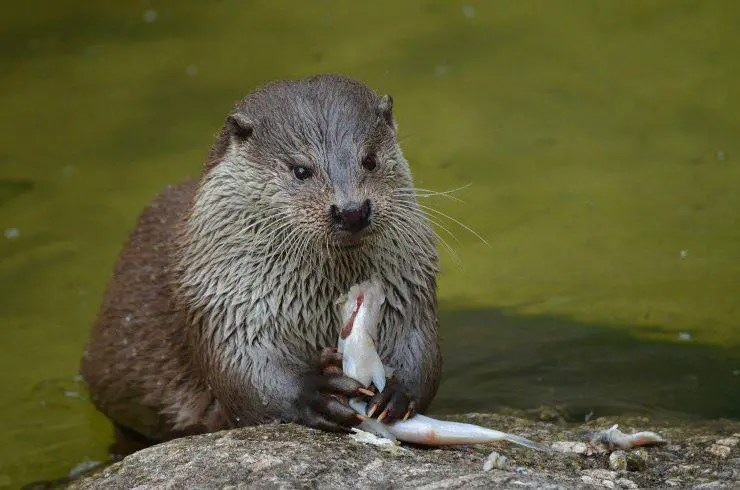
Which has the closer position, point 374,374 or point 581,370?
point 374,374

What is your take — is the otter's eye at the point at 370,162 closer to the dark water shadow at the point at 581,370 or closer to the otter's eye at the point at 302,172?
the otter's eye at the point at 302,172

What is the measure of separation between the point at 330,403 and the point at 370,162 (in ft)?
2.27

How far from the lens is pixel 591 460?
3.18 meters

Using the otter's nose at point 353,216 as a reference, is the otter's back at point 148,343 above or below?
below

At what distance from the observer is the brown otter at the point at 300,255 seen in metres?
3.37

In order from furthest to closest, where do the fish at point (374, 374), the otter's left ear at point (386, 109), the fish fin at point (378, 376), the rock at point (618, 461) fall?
the otter's left ear at point (386, 109) → the fish fin at point (378, 376) → the fish at point (374, 374) → the rock at point (618, 461)

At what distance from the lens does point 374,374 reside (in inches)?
132

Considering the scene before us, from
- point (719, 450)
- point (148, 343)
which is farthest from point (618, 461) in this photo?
point (148, 343)

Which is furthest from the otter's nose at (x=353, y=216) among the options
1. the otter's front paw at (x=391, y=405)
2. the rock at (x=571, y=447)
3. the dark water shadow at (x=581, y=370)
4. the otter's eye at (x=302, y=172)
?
the dark water shadow at (x=581, y=370)

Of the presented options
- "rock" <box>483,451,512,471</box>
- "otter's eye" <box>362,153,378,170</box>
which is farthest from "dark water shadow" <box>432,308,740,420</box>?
"rock" <box>483,451,512,471</box>

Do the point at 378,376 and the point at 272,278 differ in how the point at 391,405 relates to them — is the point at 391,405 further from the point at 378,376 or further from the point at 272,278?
the point at 272,278

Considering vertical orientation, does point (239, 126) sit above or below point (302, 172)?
above

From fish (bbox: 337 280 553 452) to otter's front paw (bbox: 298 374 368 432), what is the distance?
0.03m

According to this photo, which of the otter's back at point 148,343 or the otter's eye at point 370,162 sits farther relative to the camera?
the otter's back at point 148,343
